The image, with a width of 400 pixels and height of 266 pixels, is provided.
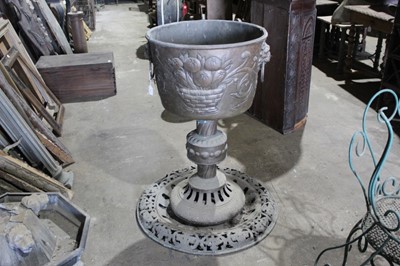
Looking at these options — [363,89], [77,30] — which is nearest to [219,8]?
[363,89]

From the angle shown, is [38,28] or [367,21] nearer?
[367,21]

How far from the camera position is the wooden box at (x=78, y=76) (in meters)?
3.07

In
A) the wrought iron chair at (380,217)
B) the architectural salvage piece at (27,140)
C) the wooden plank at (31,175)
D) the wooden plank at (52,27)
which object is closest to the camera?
the wrought iron chair at (380,217)

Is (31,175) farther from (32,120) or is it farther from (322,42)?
(322,42)

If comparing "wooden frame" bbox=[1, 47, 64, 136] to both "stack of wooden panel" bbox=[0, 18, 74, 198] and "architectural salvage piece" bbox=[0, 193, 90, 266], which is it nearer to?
"stack of wooden panel" bbox=[0, 18, 74, 198]

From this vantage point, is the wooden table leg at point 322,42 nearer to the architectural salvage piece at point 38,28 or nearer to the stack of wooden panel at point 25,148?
the architectural salvage piece at point 38,28

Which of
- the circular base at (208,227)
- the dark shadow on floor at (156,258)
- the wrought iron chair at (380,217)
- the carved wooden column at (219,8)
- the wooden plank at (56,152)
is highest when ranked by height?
the carved wooden column at (219,8)

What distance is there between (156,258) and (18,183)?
80 centimetres

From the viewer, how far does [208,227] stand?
5.59 feet

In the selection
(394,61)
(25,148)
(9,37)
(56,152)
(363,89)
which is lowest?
(363,89)

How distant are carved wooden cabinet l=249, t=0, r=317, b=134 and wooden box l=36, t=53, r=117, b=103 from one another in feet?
4.56

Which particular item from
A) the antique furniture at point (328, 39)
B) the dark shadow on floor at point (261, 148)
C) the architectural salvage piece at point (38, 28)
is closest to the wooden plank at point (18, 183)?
the dark shadow on floor at point (261, 148)

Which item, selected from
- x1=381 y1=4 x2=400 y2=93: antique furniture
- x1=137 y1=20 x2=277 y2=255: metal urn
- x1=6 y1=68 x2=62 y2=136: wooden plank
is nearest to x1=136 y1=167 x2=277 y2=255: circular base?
x1=137 y1=20 x2=277 y2=255: metal urn

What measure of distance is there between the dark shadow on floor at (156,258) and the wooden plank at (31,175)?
537mm
